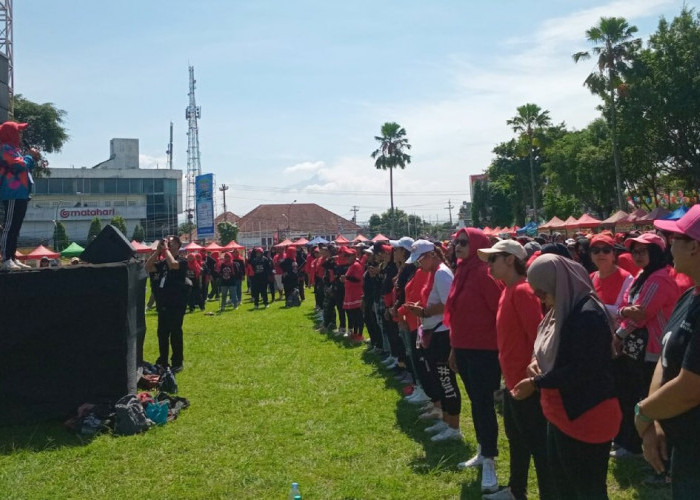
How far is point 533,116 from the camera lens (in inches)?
1956

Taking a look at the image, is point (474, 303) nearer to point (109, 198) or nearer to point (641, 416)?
point (641, 416)

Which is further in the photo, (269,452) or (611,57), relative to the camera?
(611,57)

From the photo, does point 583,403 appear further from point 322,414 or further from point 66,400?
point 66,400

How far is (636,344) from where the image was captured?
15.6ft

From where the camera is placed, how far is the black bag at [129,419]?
21.7 feet

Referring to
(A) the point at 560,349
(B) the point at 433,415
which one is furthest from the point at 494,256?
(B) the point at 433,415

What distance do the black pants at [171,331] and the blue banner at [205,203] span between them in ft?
116

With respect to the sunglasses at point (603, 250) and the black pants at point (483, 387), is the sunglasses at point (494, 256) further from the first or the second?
the sunglasses at point (603, 250)

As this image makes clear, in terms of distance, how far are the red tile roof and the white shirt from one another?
8104cm

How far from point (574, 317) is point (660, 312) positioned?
1.92 metres

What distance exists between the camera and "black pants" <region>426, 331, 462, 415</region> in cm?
582

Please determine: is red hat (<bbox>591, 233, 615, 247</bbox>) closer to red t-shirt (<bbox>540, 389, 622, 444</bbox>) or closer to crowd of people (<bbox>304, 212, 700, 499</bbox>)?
crowd of people (<bbox>304, 212, 700, 499</bbox>)

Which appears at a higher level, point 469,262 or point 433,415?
point 469,262

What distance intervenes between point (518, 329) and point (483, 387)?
3.45 feet
